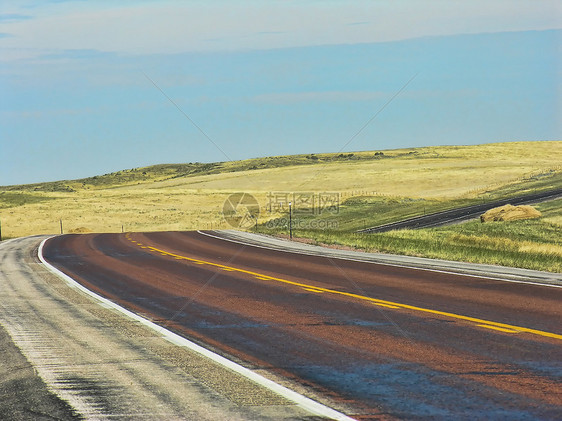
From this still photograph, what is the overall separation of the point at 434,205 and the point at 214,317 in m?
56.3

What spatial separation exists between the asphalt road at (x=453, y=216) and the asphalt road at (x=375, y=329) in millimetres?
29835

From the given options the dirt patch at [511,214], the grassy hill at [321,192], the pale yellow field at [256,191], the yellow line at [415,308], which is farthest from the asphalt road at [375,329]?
the pale yellow field at [256,191]

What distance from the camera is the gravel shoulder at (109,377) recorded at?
6594 millimetres

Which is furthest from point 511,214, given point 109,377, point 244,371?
point 109,377

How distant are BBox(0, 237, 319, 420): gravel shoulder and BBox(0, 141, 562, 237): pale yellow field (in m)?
44.2

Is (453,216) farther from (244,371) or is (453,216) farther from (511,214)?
(244,371)

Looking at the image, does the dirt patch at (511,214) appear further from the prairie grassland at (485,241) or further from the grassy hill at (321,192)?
the grassy hill at (321,192)

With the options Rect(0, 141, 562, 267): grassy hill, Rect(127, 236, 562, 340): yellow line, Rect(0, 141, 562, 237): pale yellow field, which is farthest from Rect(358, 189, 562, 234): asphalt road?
Rect(127, 236, 562, 340): yellow line

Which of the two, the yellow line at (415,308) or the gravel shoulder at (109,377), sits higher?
the gravel shoulder at (109,377)

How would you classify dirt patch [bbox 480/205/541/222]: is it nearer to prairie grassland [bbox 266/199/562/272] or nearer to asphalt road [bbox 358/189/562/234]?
→ prairie grassland [bbox 266/199/562/272]

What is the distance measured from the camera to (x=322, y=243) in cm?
2958

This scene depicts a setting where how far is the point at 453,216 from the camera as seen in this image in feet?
178

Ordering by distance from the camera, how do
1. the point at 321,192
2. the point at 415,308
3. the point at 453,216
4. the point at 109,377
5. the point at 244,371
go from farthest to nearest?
the point at 321,192 → the point at 453,216 → the point at 415,308 → the point at 244,371 → the point at 109,377

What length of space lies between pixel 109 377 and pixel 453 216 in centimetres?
4886
